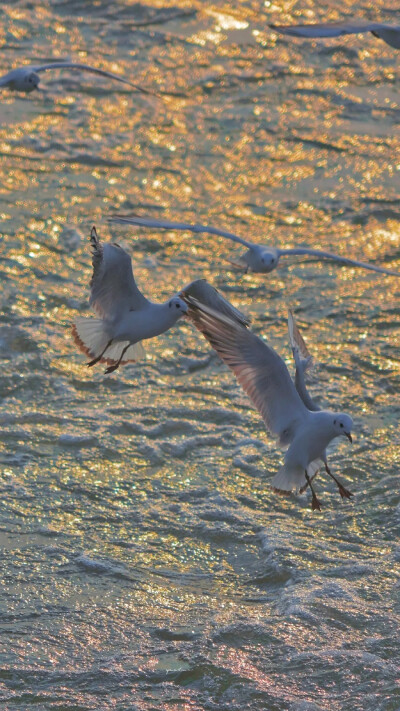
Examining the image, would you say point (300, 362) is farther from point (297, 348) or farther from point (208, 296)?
point (208, 296)

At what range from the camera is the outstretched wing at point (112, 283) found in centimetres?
702

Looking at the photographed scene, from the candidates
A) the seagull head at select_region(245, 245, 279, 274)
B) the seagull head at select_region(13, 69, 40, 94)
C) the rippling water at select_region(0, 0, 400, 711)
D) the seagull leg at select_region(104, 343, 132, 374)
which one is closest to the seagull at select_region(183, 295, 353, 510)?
the seagull leg at select_region(104, 343, 132, 374)

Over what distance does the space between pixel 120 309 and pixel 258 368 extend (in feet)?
3.35

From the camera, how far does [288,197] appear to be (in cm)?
1316

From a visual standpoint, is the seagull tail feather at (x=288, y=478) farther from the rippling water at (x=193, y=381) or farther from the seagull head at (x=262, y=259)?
the seagull head at (x=262, y=259)

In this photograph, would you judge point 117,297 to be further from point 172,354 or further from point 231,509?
point 172,354

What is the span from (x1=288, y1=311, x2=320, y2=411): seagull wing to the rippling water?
4.27ft

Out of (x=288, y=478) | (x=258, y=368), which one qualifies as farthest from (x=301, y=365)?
(x=288, y=478)

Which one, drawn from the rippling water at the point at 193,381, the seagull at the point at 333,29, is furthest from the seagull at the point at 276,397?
the seagull at the point at 333,29

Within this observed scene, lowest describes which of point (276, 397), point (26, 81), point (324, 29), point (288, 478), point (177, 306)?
point (288, 478)

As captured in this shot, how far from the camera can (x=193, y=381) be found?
33.0 feet

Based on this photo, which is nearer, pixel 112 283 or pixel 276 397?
pixel 276 397

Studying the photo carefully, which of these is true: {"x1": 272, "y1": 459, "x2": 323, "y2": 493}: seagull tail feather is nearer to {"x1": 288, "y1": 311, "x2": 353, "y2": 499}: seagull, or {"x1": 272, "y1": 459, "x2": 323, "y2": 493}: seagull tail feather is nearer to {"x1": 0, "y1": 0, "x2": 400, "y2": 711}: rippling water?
{"x1": 288, "y1": 311, "x2": 353, "y2": 499}: seagull

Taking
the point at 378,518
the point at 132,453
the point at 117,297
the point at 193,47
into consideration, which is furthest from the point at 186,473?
the point at 193,47
